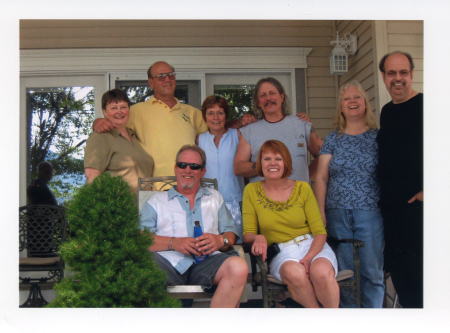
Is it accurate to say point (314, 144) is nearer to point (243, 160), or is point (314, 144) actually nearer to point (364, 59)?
point (243, 160)

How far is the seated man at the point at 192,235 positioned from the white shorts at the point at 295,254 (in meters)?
0.23

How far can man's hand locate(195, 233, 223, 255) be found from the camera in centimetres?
309

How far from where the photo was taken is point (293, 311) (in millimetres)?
2908

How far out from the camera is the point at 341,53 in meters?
4.87

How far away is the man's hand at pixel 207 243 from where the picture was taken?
309 centimetres

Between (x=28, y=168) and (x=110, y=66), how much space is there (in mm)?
1194

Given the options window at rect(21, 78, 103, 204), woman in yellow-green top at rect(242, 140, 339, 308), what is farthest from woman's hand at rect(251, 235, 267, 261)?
window at rect(21, 78, 103, 204)

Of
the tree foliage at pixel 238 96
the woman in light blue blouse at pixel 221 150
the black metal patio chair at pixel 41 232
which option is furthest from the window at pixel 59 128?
the woman in light blue blouse at pixel 221 150

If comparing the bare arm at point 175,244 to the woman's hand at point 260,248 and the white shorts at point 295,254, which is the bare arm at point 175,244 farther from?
the white shorts at point 295,254

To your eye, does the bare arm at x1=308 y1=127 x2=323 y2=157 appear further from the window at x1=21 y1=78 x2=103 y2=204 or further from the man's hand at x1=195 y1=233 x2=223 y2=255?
the window at x1=21 y1=78 x2=103 y2=204

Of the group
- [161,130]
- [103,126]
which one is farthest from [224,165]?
[103,126]

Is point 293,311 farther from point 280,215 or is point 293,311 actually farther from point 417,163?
point 417,163

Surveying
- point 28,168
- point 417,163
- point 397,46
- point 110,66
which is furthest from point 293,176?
point 28,168

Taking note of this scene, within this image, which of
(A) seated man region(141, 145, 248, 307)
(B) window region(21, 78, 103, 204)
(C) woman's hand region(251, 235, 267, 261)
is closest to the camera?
(A) seated man region(141, 145, 248, 307)
